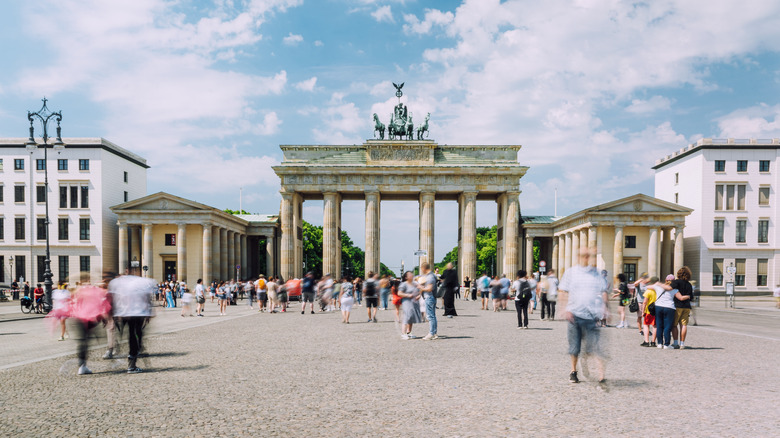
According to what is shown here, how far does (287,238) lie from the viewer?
64.9 metres

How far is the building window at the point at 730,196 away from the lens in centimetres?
5919

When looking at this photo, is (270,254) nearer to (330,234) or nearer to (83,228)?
(330,234)

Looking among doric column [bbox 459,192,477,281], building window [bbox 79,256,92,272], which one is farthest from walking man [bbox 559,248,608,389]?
building window [bbox 79,256,92,272]

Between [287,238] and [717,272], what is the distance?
153 feet

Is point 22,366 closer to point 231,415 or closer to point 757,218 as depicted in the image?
point 231,415

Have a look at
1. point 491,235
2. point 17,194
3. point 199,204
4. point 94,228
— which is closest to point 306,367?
point 199,204

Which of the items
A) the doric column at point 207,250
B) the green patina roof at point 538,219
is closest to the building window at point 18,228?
the doric column at point 207,250

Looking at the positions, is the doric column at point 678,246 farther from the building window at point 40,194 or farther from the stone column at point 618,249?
the building window at point 40,194

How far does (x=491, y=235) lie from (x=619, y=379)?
346 feet

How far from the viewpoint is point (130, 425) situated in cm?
686

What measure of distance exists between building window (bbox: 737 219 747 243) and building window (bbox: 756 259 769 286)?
2828 mm

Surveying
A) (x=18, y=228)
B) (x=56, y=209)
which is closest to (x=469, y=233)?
(x=56, y=209)

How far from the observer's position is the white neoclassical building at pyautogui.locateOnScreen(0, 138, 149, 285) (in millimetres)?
61094

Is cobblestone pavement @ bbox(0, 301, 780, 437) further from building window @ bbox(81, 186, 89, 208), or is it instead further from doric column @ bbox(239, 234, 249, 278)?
doric column @ bbox(239, 234, 249, 278)
